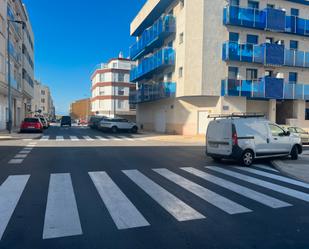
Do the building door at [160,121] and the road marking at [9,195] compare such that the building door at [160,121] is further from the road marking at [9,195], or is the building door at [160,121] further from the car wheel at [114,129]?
the road marking at [9,195]

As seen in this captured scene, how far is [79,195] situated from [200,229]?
301 centimetres

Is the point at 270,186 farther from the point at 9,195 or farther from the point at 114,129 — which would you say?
the point at 114,129

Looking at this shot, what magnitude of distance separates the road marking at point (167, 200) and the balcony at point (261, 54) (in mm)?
21074

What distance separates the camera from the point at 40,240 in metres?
4.30

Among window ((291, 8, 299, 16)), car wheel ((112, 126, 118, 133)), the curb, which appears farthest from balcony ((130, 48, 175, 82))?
the curb

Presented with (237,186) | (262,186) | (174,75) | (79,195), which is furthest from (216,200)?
(174,75)

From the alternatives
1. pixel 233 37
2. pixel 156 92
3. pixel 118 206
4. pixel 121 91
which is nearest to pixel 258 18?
pixel 233 37

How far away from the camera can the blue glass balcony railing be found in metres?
27.3

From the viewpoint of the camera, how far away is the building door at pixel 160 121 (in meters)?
34.3

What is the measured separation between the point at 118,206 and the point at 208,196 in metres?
2.11

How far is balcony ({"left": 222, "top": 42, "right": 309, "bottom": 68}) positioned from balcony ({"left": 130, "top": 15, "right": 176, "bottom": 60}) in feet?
21.0

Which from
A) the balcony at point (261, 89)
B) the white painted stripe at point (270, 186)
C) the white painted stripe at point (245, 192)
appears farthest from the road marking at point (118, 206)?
the balcony at point (261, 89)

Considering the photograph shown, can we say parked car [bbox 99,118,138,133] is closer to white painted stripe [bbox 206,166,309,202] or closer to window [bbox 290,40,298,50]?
window [bbox 290,40,298,50]

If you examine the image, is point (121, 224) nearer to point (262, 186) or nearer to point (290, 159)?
point (262, 186)
